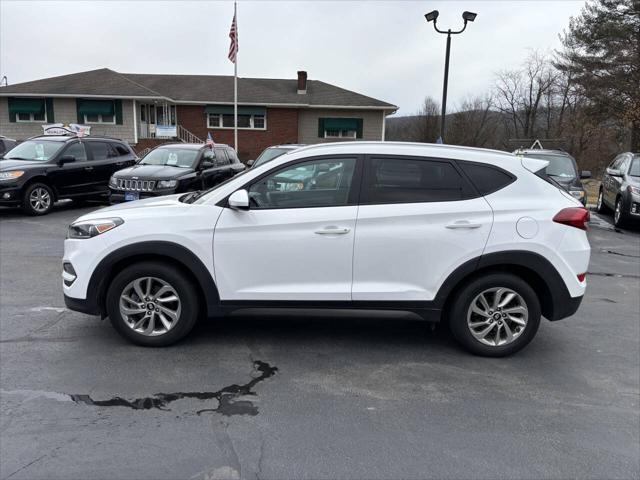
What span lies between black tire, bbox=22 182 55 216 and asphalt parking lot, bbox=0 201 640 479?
7100 millimetres

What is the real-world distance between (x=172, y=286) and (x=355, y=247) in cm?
157

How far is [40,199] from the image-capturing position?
12.0 metres

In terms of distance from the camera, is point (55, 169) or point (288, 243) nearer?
point (288, 243)

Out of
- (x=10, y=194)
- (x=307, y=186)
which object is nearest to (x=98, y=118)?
(x=10, y=194)

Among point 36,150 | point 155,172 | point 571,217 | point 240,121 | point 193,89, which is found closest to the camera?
point 571,217

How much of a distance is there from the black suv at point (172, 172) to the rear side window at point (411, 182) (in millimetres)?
7954

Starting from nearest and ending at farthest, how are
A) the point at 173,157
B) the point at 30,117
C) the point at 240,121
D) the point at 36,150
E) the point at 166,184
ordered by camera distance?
the point at 166,184 < the point at 36,150 < the point at 173,157 < the point at 30,117 < the point at 240,121

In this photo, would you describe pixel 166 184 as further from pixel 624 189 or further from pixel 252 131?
pixel 252 131

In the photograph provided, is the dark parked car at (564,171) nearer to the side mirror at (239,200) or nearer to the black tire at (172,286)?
the side mirror at (239,200)

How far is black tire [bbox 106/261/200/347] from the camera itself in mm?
4398

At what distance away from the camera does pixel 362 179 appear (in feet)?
14.5

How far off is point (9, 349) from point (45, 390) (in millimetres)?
1002

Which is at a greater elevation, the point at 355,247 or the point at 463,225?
the point at 463,225

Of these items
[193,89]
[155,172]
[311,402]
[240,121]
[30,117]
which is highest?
[193,89]
